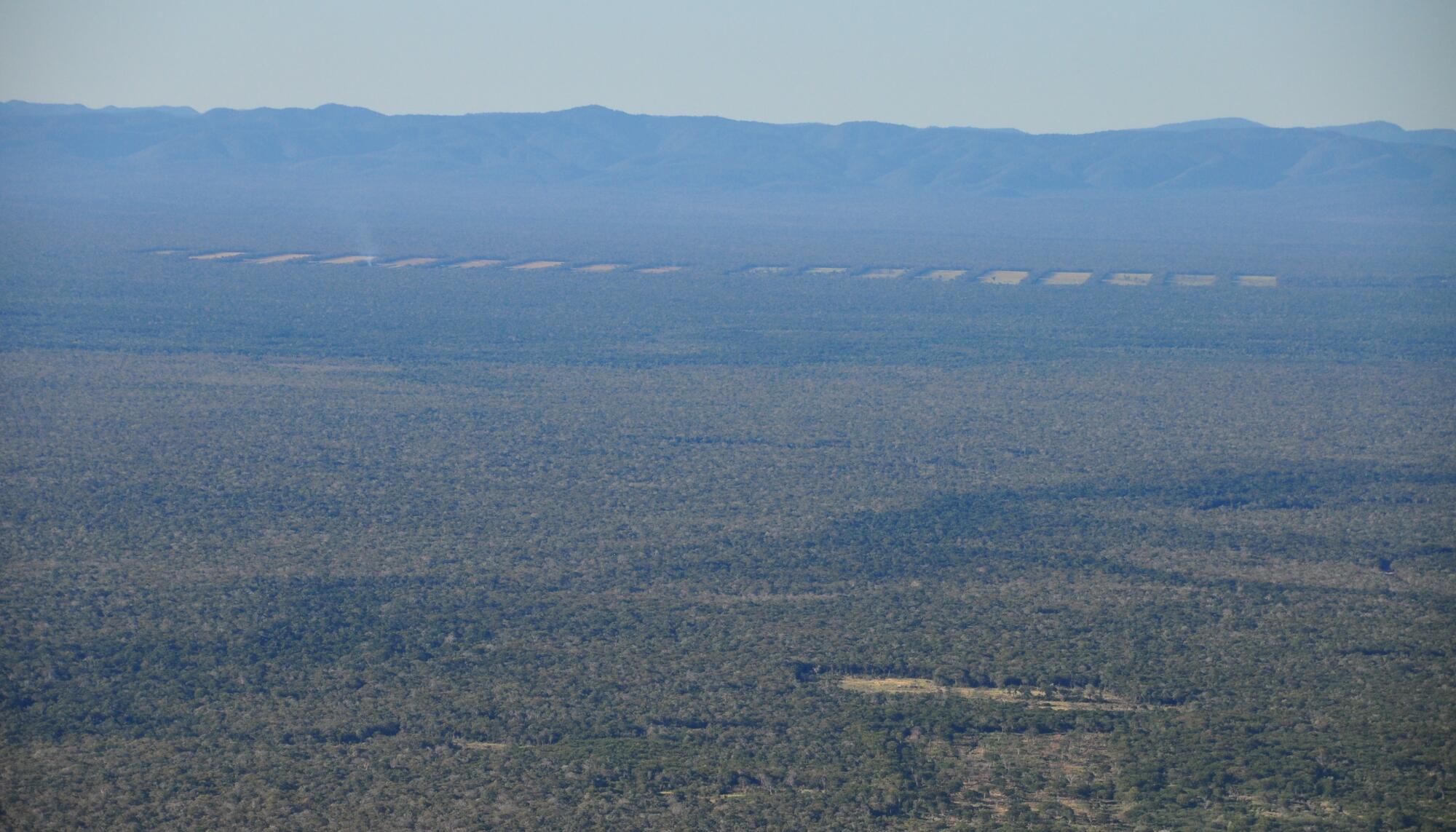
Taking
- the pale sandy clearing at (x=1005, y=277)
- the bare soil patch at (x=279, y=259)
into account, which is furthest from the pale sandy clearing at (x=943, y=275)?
the bare soil patch at (x=279, y=259)

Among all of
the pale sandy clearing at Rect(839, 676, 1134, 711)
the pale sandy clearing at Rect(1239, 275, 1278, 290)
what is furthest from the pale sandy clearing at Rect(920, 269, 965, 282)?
the pale sandy clearing at Rect(839, 676, 1134, 711)

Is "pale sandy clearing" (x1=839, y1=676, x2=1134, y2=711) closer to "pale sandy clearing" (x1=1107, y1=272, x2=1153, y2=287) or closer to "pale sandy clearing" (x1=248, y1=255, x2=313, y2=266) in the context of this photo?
"pale sandy clearing" (x1=1107, y1=272, x2=1153, y2=287)

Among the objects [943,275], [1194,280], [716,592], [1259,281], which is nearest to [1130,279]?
[1194,280]

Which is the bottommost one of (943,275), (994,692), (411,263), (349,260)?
(994,692)

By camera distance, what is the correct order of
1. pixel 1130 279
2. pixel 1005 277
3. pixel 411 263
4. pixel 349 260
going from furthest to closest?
pixel 349 260 → pixel 411 263 → pixel 1005 277 → pixel 1130 279

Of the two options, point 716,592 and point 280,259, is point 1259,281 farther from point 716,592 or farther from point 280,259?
point 716,592

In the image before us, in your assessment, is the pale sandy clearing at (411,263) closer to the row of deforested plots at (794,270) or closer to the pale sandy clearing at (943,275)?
the row of deforested plots at (794,270)

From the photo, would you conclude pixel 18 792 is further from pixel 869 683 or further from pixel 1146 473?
pixel 1146 473
